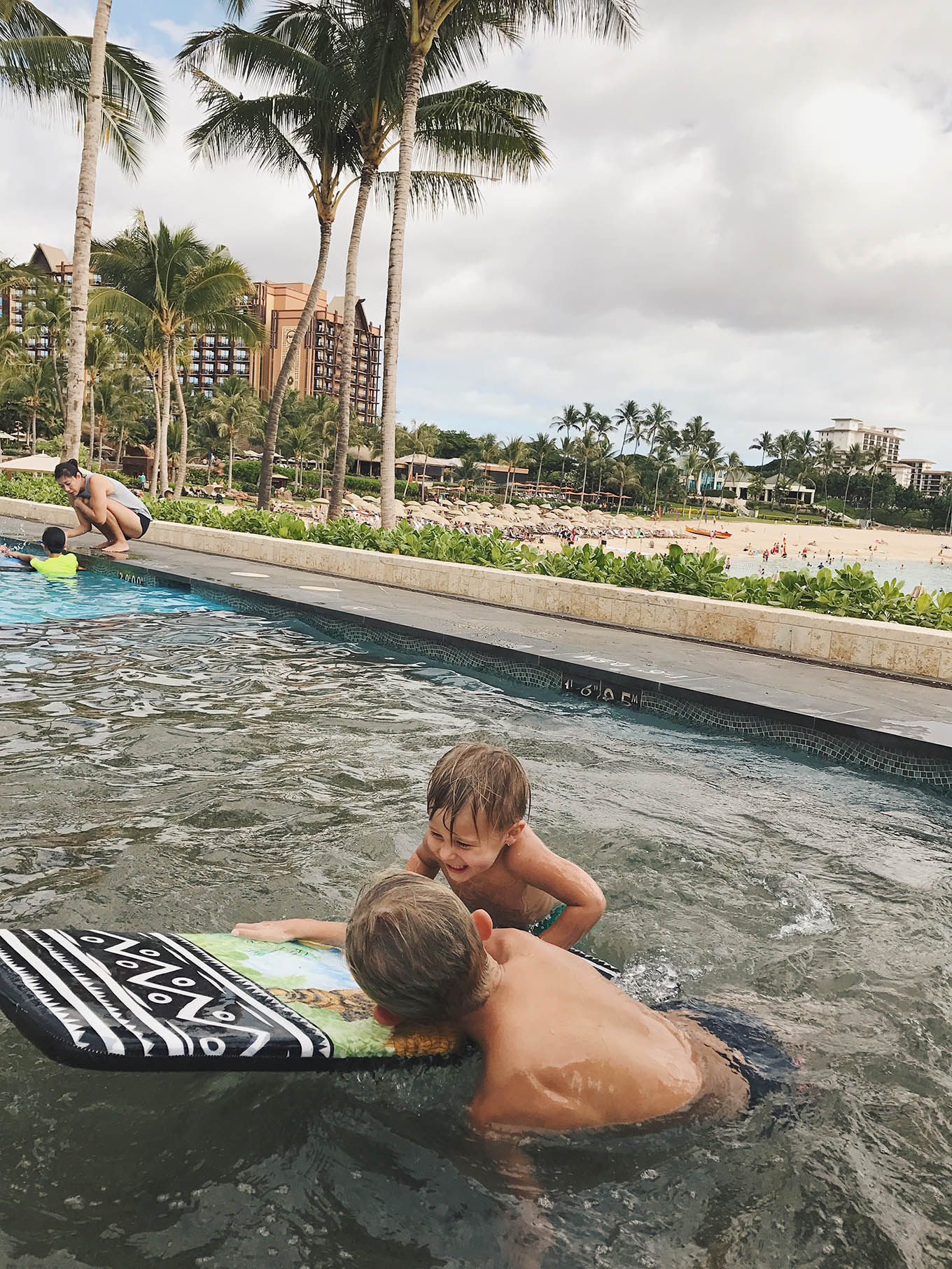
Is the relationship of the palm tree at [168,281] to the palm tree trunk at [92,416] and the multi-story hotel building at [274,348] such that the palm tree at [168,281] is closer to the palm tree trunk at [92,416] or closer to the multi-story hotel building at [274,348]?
the palm tree trunk at [92,416]

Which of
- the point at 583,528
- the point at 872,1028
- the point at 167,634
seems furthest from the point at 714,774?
the point at 583,528

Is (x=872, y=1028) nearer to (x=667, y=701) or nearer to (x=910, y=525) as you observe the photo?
(x=667, y=701)

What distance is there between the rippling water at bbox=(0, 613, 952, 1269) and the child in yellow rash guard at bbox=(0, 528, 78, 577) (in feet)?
16.7

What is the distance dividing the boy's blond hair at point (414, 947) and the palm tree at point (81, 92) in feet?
60.6

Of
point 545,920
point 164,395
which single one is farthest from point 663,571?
point 164,395

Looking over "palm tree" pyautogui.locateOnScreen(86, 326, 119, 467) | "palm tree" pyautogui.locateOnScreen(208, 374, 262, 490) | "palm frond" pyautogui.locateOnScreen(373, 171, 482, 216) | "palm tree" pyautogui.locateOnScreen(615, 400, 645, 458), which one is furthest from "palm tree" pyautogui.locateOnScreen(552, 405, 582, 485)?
"palm frond" pyautogui.locateOnScreen(373, 171, 482, 216)

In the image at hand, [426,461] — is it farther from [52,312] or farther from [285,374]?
[285,374]

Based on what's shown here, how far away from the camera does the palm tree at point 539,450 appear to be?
404ft

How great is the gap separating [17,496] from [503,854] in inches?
920

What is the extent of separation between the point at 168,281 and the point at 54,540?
22.2m

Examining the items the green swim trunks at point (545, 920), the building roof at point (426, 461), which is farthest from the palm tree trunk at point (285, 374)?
the building roof at point (426, 461)

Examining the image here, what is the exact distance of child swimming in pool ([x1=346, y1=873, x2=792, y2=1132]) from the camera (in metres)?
2.11

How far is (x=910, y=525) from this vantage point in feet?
427

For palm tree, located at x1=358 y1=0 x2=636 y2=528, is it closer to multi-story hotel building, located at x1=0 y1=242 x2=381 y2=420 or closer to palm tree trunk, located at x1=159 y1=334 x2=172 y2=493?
palm tree trunk, located at x1=159 y1=334 x2=172 y2=493
